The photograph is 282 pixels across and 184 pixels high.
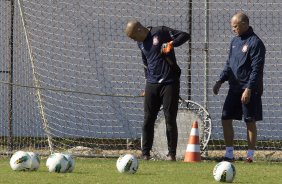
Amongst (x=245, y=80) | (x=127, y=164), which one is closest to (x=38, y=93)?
(x=245, y=80)

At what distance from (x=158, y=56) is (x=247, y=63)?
114cm

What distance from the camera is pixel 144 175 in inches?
339

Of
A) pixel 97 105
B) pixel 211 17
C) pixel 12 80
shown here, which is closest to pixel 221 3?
pixel 211 17

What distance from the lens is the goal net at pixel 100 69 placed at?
13.1m

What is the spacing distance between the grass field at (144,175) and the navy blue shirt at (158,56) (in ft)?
4.56

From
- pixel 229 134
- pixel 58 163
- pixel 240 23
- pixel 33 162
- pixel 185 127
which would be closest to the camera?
pixel 58 163

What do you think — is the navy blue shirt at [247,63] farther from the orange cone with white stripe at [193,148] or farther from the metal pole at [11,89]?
the metal pole at [11,89]

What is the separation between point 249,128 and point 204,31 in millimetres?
2221

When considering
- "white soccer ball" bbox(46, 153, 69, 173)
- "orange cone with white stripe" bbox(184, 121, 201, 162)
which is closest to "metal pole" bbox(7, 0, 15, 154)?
"orange cone with white stripe" bbox(184, 121, 201, 162)

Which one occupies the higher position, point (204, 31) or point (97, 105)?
point (204, 31)

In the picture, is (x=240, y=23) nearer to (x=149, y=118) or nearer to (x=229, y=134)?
(x=229, y=134)

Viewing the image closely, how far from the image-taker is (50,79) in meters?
13.3

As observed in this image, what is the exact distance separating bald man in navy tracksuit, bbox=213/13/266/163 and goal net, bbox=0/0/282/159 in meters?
1.68

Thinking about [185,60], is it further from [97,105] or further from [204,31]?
[97,105]
